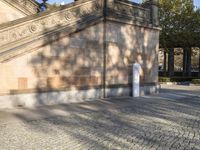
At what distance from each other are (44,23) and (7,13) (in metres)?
4.93

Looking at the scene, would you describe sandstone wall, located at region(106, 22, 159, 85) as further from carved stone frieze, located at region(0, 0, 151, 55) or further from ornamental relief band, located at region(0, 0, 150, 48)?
ornamental relief band, located at region(0, 0, 150, 48)

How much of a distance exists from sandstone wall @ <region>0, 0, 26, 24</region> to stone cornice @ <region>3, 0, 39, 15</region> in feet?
0.53

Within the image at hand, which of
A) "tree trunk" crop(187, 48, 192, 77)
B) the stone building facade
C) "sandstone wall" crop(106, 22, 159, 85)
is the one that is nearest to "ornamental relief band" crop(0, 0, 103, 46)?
the stone building facade

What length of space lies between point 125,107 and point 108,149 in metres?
5.86

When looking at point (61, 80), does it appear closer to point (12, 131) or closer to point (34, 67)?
point (34, 67)

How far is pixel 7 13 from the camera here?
56.2 ft

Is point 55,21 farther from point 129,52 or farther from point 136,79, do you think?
point 136,79

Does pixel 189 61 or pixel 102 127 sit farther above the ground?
pixel 189 61

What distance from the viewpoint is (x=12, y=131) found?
8.18 meters

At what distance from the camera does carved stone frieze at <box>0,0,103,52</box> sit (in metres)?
12.6

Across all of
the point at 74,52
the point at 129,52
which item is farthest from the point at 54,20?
the point at 129,52

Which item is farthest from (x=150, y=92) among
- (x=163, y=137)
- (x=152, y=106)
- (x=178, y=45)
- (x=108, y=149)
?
(x=178, y=45)

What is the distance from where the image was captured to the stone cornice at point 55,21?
12391 millimetres

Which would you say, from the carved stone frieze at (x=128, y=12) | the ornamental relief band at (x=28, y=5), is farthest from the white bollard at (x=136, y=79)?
the ornamental relief band at (x=28, y=5)
